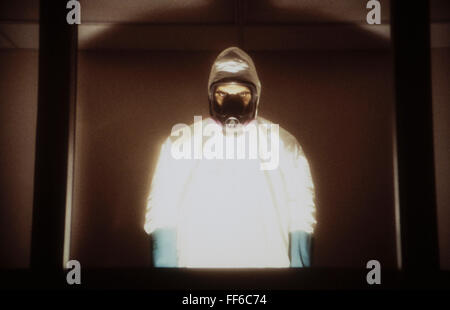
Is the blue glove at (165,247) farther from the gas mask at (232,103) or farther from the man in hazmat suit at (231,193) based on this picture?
the gas mask at (232,103)

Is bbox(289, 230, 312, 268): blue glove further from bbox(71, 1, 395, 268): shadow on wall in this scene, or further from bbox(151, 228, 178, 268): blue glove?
bbox(71, 1, 395, 268): shadow on wall

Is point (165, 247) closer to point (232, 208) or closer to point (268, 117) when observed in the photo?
point (232, 208)

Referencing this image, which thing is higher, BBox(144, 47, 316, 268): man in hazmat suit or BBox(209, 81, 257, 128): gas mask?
BBox(209, 81, 257, 128): gas mask

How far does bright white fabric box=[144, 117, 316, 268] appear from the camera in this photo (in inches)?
58.2

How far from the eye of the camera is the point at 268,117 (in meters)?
2.18

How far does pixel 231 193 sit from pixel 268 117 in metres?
0.76

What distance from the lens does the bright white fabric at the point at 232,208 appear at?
58.2 inches

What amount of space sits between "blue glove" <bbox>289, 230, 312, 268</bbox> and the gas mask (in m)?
0.47

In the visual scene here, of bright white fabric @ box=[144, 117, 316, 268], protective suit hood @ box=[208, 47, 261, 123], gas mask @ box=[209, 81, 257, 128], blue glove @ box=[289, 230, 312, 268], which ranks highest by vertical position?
protective suit hood @ box=[208, 47, 261, 123]

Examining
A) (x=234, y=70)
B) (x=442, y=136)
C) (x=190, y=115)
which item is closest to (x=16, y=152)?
(x=190, y=115)

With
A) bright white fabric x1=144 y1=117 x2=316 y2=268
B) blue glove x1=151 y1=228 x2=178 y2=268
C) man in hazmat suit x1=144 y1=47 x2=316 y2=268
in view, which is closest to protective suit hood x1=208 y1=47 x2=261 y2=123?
man in hazmat suit x1=144 y1=47 x2=316 y2=268

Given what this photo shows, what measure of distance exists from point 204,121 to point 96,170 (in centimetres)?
75

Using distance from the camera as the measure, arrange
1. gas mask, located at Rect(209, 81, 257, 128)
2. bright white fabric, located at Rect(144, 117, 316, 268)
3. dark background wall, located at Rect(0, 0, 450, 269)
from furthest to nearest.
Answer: dark background wall, located at Rect(0, 0, 450, 269), gas mask, located at Rect(209, 81, 257, 128), bright white fabric, located at Rect(144, 117, 316, 268)
